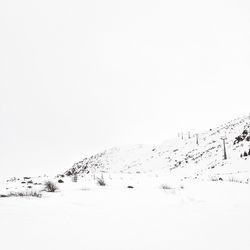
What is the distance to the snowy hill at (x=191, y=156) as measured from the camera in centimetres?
2634

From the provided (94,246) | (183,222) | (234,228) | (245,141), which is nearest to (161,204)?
(183,222)

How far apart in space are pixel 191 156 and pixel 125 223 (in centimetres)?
3878

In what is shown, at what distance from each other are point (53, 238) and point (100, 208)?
2035mm

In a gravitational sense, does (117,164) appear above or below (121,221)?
below

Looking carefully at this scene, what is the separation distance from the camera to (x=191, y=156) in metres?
41.3

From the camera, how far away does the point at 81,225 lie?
4.08m

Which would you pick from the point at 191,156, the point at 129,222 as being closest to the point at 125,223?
the point at 129,222

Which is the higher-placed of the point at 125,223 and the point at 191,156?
the point at 125,223

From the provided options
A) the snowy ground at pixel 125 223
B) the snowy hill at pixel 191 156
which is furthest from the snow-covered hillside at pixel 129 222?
the snowy hill at pixel 191 156

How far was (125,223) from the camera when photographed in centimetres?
428

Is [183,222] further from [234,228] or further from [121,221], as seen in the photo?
[121,221]

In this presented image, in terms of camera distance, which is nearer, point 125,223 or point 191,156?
point 125,223

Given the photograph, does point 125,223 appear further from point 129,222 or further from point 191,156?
point 191,156

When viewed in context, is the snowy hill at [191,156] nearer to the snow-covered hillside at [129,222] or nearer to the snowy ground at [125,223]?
the snow-covered hillside at [129,222]
